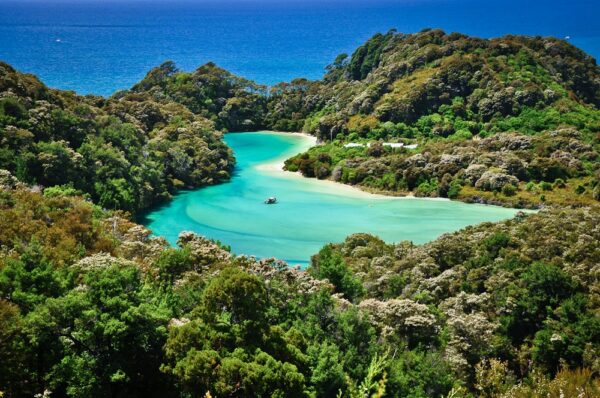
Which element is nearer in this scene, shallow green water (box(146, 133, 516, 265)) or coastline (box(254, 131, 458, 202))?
shallow green water (box(146, 133, 516, 265))

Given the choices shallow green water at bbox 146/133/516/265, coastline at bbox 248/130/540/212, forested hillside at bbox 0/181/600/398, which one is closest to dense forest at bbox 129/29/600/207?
coastline at bbox 248/130/540/212

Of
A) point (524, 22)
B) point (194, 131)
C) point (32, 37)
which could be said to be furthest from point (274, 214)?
point (524, 22)

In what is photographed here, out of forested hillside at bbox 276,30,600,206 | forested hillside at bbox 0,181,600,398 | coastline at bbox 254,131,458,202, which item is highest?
forested hillside at bbox 276,30,600,206

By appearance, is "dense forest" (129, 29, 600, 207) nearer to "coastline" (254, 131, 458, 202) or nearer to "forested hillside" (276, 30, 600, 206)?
"forested hillside" (276, 30, 600, 206)

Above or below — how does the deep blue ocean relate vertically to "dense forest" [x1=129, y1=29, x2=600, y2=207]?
above

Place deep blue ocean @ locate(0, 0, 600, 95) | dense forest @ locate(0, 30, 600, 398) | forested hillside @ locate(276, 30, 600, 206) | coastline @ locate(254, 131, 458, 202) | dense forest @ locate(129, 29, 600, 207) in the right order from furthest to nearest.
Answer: deep blue ocean @ locate(0, 0, 600, 95), coastline @ locate(254, 131, 458, 202), dense forest @ locate(129, 29, 600, 207), forested hillside @ locate(276, 30, 600, 206), dense forest @ locate(0, 30, 600, 398)

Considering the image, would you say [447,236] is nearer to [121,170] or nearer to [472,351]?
[472,351]

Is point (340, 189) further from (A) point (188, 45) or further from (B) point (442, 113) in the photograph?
(A) point (188, 45)

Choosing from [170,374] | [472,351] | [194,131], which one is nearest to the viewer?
[170,374]
